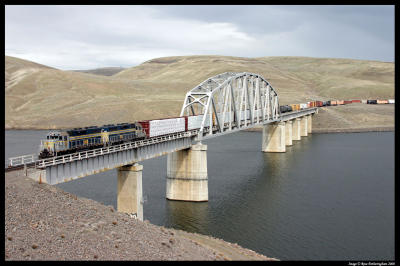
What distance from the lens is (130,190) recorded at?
1935 inches

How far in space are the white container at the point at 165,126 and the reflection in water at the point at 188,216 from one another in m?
10.3

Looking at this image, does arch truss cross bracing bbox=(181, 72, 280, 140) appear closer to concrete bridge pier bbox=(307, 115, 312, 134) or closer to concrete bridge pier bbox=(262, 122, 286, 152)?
concrete bridge pier bbox=(262, 122, 286, 152)

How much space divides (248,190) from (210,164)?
66.4 ft

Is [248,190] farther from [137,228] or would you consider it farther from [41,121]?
[41,121]

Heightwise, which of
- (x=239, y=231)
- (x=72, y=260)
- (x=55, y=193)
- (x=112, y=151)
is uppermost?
(x=112, y=151)

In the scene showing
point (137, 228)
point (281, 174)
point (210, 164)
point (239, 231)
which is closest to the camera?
point (137, 228)

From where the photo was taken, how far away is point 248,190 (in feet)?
227

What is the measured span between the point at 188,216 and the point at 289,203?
606 inches

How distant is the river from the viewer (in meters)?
44.4

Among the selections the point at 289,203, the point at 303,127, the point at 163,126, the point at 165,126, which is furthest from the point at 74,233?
the point at 303,127

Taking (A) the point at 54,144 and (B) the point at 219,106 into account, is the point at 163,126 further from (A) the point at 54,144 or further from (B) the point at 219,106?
(B) the point at 219,106

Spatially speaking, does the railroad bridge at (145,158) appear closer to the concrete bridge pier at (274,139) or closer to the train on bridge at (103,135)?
the train on bridge at (103,135)
